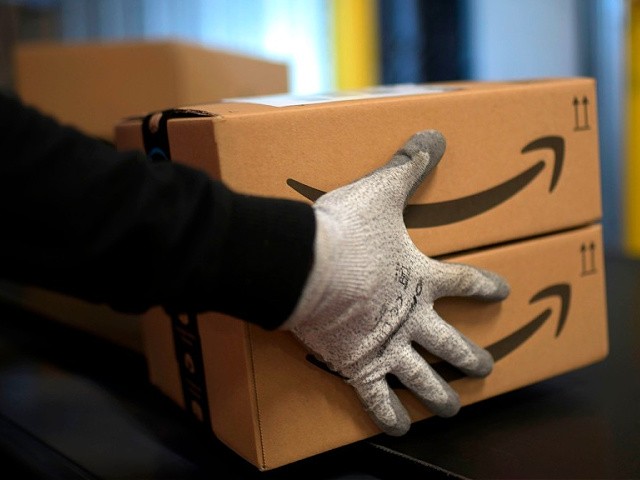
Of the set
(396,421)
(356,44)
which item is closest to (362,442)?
(396,421)

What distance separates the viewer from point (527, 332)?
0.75 metres

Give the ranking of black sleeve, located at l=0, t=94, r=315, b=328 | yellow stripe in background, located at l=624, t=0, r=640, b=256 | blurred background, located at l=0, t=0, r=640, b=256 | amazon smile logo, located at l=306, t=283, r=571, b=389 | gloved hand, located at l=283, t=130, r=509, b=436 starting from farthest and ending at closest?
blurred background, located at l=0, t=0, r=640, b=256 < yellow stripe in background, located at l=624, t=0, r=640, b=256 < amazon smile logo, located at l=306, t=283, r=571, b=389 < gloved hand, located at l=283, t=130, r=509, b=436 < black sleeve, located at l=0, t=94, r=315, b=328

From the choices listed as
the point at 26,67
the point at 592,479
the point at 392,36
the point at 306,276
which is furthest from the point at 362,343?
the point at 392,36

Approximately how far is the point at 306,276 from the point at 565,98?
376 mm

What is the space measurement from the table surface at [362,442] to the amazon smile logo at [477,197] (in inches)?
7.7

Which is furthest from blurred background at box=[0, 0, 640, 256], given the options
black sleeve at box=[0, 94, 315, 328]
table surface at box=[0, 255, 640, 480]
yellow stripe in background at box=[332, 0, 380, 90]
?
black sleeve at box=[0, 94, 315, 328]

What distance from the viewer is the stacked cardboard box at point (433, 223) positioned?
0.62 meters

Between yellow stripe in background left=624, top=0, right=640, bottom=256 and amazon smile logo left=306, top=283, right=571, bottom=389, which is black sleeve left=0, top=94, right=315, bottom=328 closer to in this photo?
amazon smile logo left=306, top=283, right=571, bottom=389

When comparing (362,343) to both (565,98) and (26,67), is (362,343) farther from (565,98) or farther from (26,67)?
(26,67)

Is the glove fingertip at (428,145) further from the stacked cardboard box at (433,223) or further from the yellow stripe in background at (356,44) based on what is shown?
the yellow stripe in background at (356,44)

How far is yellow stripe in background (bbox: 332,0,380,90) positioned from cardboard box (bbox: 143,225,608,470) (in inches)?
80.7

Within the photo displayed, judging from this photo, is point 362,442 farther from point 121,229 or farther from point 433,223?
point 121,229

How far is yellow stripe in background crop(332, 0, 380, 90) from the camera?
8.98ft

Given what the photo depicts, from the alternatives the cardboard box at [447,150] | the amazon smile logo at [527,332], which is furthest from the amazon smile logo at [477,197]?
the amazon smile logo at [527,332]
